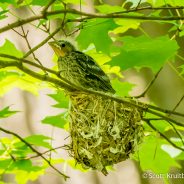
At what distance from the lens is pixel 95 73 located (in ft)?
8.67

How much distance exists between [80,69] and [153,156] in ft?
2.24

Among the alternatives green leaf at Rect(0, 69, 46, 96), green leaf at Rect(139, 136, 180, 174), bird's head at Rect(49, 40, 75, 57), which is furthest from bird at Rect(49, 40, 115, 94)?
green leaf at Rect(139, 136, 180, 174)

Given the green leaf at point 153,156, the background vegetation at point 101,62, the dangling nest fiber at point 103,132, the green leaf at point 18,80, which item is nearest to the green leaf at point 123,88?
the background vegetation at point 101,62

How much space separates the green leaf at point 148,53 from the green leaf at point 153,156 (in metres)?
0.51

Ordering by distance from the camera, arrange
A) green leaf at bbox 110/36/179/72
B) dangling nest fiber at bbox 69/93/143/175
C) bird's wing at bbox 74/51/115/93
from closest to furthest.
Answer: green leaf at bbox 110/36/179/72 → dangling nest fiber at bbox 69/93/143/175 → bird's wing at bbox 74/51/115/93

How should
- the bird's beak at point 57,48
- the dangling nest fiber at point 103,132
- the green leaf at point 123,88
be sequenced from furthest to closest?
the bird's beak at point 57,48, the green leaf at point 123,88, the dangling nest fiber at point 103,132

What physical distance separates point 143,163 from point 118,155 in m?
0.16

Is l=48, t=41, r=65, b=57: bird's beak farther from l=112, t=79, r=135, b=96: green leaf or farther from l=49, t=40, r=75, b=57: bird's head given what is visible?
l=112, t=79, r=135, b=96: green leaf

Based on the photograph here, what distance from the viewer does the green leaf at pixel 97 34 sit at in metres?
2.02

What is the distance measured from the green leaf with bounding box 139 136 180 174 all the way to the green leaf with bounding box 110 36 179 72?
0.51 metres

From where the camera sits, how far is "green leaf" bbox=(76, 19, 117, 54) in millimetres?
2016

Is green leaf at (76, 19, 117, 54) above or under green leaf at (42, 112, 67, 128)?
above

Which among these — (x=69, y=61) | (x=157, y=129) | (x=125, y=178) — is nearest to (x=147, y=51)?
(x=157, y=129)

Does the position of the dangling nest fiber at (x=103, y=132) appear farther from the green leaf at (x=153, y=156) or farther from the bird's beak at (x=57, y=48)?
the bird's beak at (x=57, y=48)
